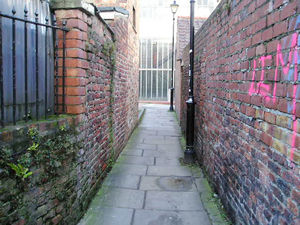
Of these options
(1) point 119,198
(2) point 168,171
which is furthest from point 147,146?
(1) point 119,198

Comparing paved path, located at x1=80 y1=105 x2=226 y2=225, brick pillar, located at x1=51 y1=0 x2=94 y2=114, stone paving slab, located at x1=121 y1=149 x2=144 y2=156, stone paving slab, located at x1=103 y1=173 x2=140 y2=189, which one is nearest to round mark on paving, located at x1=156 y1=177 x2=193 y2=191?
paved path, located at x1=80 y1=105 x2=226 y2=225

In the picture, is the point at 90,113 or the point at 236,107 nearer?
the point at 236,107

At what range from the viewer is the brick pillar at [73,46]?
2.88 metres

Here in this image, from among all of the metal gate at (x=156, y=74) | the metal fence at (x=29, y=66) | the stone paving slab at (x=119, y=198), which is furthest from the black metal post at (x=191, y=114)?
the metal gate at (x=156, y=74)

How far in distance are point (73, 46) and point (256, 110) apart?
2015mm

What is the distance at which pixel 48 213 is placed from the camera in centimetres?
246

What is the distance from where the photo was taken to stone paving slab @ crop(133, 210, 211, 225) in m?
3.06

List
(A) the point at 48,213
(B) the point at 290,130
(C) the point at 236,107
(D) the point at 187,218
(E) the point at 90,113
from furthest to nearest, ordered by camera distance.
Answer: (E) the point at 90,113 < (D) the point at 187,218 < (C) the point at 236,107 < (A) the point at 48,213 < (B) the point at 290,130

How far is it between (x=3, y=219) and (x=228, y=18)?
3111mm

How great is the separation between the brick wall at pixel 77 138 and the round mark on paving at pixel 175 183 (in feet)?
3.18

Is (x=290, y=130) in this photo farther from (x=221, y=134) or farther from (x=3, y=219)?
(x=3, y=219)

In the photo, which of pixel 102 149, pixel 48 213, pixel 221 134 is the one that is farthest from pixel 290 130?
pixel 102 149

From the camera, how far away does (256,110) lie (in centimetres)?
232

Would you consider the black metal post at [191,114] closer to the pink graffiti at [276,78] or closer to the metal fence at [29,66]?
the pink graffiti at [276,78]
